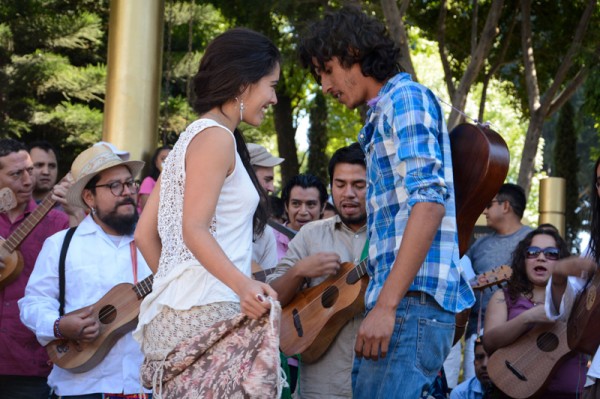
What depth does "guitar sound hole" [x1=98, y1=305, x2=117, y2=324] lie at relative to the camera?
244 inches

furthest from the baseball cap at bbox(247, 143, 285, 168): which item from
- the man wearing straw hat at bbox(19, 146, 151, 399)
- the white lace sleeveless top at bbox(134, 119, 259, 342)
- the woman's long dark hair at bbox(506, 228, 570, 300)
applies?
the white lace sleeveless top at bbox(134, 119, 259, 342)

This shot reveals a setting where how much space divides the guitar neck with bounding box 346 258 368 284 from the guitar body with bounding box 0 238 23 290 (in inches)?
97.6

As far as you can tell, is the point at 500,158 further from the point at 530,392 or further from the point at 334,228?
the point at 530,392

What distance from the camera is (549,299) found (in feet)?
16.6

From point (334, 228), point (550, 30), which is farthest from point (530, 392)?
point (550, 30)

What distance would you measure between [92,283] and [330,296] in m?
1.53

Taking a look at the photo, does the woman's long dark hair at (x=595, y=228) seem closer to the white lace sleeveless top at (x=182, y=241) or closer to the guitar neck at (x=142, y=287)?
the white lace sleeveless top at (x=182, y=241)

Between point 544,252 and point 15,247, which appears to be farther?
point 544,252

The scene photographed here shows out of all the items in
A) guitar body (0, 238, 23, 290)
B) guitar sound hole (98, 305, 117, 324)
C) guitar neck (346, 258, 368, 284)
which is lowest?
guitar sound hole (98, 305, 117, 324)

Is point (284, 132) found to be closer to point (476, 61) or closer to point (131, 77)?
point (476, 61)

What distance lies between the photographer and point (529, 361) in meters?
7.04

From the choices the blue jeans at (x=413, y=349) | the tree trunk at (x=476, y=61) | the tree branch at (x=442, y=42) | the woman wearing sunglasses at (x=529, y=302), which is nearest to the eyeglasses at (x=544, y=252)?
the woman wearing sunglasses at (x=529, y=302)

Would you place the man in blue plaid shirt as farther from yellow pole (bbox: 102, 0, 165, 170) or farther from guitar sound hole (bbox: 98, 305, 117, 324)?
yellow pole (bbox: 102, 0, 165, 170)

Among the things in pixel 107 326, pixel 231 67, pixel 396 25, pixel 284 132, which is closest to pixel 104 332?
pixel 107 326
